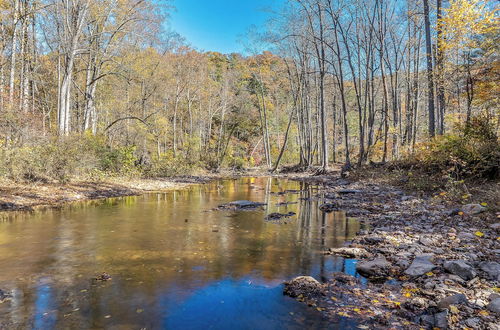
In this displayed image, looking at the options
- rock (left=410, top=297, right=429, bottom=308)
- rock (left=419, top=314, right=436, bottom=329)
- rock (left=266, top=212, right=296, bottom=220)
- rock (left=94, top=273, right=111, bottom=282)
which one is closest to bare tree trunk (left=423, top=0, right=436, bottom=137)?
rock (left=266, top=212, right=296, bottom=220)

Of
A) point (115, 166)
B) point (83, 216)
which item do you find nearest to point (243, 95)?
point (115, 166)

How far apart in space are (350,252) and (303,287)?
65.4 inches

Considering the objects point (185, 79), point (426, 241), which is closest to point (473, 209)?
point (426, 241)

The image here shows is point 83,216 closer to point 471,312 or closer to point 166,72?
point 471,312

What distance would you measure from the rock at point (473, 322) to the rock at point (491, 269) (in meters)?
1.22

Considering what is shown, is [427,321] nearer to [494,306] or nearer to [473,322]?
[473,322]

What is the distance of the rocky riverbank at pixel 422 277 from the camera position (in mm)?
3176

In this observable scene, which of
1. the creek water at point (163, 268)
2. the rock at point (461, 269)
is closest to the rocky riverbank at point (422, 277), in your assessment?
the rock at point (461, 269)

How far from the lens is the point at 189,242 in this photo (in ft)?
20.7

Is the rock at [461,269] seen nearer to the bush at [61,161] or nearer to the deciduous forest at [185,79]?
the deciduous forest at [185,79]

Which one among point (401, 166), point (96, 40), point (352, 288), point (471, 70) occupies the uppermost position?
point (96, 40)

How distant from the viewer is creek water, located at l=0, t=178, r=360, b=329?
338 centimetres

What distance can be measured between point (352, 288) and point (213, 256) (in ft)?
7.84

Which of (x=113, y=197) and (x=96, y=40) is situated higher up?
(x=96, y=40)
